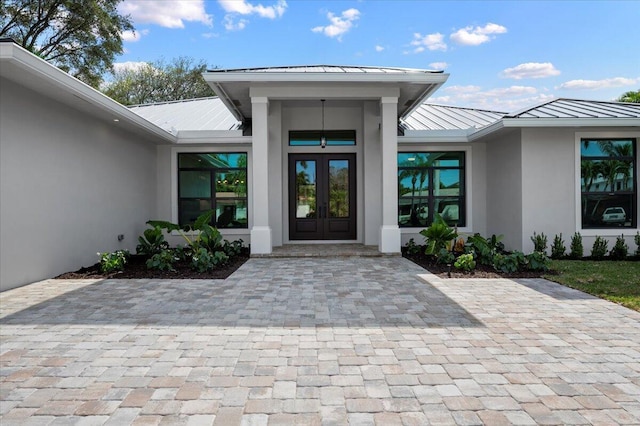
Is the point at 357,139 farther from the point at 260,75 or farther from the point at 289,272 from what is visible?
the point at 289,272

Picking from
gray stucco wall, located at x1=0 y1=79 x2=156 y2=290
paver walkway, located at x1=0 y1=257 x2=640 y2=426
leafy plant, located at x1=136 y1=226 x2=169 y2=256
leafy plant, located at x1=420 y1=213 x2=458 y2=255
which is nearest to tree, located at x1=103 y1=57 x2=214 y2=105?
gray stucco wall, located at x1=0 y1=79 x2=156 y2=290

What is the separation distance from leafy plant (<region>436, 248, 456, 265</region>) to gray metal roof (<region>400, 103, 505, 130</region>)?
445 centimetres

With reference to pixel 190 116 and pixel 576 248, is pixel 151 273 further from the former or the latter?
pixel 576 248

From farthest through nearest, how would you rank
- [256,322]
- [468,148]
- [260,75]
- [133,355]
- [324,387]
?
[468,148]
[260,75]
[256,322]
[133,355]
[324,387]

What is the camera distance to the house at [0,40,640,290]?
6.91 metres

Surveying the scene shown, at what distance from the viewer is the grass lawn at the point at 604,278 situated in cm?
579

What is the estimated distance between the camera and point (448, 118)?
42.7ft

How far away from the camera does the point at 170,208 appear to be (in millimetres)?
11828

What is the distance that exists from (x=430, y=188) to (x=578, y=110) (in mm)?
3872

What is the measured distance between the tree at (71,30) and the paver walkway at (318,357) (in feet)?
54.6

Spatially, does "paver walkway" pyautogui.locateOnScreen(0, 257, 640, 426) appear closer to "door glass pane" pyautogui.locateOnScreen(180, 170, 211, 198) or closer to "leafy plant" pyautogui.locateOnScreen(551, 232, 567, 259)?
"leafy plant" pyautogui.locateOnScreen(551, 232, 567, 259)

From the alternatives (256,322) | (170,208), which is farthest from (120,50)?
(256,322)

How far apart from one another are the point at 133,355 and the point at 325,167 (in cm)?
872

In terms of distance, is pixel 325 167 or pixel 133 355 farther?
pixel 325 167
